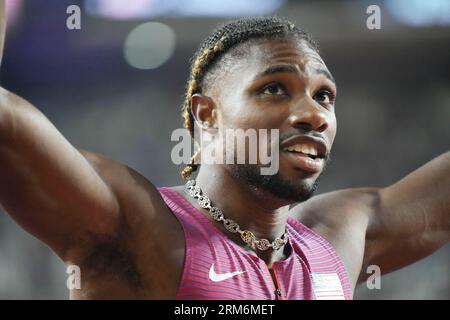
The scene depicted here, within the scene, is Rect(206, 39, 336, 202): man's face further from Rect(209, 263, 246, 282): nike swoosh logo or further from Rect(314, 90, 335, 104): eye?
Rect(209, 263, 246, 282): nike swoosh logo

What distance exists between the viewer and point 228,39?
182 cm

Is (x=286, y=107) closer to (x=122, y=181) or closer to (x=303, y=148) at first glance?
(x=303, y=148)

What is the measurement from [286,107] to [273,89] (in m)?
0.07

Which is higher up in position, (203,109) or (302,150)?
(203,109)

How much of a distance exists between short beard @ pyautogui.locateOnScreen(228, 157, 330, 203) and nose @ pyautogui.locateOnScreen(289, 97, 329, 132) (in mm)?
105

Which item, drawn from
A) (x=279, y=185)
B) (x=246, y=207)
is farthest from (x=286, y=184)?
(x=246, y=207)

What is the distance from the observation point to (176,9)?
439cm

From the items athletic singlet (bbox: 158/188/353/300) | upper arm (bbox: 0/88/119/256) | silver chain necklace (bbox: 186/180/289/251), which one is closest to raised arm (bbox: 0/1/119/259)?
upper arm (bbox: 0/88/119/256)

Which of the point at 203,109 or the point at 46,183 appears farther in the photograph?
the point at 203,109

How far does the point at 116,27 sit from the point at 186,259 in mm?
3209

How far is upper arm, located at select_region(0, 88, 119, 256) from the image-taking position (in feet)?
4.23

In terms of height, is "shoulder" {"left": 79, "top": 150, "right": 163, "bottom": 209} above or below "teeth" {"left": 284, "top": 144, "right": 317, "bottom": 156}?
below

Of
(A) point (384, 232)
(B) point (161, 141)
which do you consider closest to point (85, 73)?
(B) point (161, 141)
